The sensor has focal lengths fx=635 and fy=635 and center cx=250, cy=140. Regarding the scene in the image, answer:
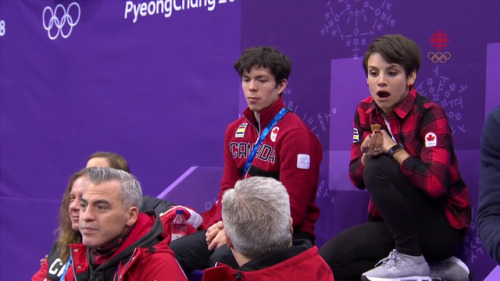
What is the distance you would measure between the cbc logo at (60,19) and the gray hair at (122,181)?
2.83m

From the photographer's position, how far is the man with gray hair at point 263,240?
186cm

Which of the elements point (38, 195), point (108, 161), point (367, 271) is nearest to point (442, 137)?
point (367, 271)

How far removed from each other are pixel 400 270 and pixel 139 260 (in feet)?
3.28

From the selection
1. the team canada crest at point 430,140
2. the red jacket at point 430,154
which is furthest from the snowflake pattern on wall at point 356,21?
the team canada crest at point 430,140

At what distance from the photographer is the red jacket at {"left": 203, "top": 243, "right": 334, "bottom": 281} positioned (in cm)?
184

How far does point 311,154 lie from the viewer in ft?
9.99

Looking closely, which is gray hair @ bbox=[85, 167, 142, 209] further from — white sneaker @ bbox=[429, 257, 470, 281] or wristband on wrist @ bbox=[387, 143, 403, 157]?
white sneaker @ bbox=[429, 257, 470, 281]

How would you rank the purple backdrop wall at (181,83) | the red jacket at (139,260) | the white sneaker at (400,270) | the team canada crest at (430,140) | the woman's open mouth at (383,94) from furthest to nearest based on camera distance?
1. the purple backdrop wall at (181,83)
2. the woman's open mouth at (383,94)
3. the team canada crest at (430,140)
4. the white sneaker at (400,270)
5. the red jacket at (139,260)

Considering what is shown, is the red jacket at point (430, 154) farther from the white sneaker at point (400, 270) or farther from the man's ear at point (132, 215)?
the man's ear at point (132, 215)

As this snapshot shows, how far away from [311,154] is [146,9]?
209 centimetres

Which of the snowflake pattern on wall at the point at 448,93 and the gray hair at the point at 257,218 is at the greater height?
the snowflake pattern on wall at the point at 448,93

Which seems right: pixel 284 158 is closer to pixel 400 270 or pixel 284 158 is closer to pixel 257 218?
pixel 400 270

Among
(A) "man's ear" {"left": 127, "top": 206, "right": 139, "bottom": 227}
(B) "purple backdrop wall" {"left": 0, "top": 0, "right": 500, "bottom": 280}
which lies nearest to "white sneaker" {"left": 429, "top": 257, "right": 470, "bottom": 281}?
(B) "purple backdrop wall" {"left": 0, "top": 0, "right": 500, "bottom": 280}

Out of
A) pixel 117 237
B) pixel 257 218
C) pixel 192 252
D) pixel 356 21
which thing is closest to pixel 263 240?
pixel 257 218
